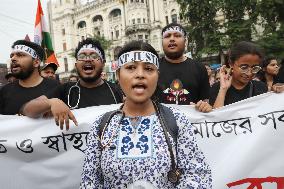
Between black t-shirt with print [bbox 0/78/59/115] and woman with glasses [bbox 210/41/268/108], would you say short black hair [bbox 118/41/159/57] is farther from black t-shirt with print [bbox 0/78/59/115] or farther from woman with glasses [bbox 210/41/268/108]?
black t-shirt with print [bbox 0/78/59/115]

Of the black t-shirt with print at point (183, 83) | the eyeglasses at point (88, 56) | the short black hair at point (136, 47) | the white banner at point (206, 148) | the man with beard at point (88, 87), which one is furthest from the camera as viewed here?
the black t-shirt with print at point (183, 83)

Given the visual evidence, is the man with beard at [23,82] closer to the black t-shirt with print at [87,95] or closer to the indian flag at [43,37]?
the black t-shirt with print at [87,95]

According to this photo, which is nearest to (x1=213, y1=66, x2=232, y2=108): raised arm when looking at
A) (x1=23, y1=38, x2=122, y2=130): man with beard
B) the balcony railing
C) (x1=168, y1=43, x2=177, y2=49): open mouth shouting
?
(x1=168, y1=43, x2=177, y2=49): open mouth shouting

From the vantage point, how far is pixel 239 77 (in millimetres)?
3578

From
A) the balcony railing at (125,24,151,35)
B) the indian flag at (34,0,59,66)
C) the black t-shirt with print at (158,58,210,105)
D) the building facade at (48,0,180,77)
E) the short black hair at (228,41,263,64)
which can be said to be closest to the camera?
the short black hair at (228,41,263,64)

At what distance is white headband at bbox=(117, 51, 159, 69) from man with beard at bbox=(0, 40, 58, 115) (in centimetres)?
212

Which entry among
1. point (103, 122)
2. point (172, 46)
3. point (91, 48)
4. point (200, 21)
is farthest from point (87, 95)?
point (200, 21)

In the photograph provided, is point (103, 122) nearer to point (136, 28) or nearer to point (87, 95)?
point (87, 95)

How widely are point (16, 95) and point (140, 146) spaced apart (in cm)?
243

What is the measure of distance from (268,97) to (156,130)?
6.20 ft

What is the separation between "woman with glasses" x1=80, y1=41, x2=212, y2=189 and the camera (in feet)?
6.53

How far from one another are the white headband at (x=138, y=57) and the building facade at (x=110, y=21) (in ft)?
145

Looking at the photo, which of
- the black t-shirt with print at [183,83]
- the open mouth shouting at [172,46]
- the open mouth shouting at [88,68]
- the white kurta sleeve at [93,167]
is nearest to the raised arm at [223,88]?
the black t-shirt with print at [183,83]

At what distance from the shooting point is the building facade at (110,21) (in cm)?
5547
